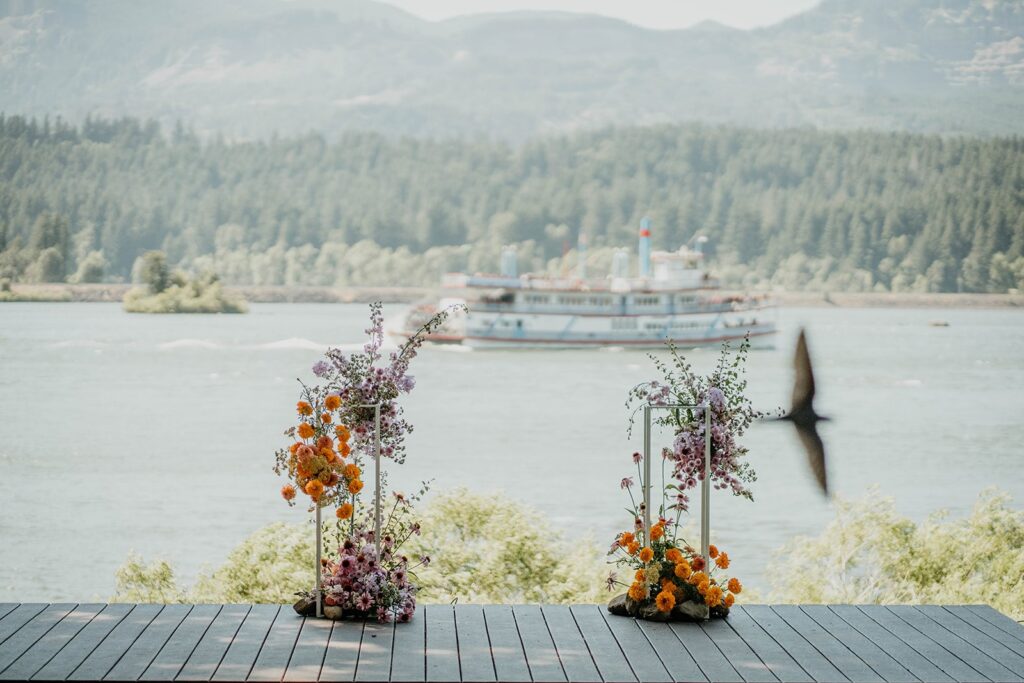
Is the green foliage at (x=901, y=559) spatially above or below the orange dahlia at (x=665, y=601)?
below

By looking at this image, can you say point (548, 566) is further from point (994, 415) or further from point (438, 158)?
point (438, 158)

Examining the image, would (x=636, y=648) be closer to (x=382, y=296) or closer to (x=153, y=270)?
(x=153, y=270)

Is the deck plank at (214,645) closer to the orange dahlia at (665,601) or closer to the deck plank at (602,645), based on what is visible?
the deck plank at (602,645)

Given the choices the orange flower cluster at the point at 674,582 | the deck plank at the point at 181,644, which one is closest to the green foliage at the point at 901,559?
the orange flower cluster at the point at 674,582

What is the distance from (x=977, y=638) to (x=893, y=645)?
0.26 metres

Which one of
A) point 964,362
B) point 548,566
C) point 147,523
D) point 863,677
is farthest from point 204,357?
point 863,677

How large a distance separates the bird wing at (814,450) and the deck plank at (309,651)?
20.9 feet

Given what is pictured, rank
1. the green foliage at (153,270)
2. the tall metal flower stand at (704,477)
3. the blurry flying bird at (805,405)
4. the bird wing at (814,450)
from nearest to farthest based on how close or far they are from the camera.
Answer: the tall metal flower stand at (704,477) → the blurry flying bird at (805,405) → the bird wing at (814,450) → the green foliage at (153,270)

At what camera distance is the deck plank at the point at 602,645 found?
2.96m

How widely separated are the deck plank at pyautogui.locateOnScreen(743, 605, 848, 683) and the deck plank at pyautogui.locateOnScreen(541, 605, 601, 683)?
1.65 ft

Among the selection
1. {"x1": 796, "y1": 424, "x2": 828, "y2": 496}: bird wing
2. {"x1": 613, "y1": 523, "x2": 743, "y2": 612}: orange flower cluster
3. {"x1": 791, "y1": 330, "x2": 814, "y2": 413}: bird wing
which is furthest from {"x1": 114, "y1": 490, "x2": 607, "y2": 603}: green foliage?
{"x1": 796, "y1": 424, "x2": 828, "y2": 496}: bird wing

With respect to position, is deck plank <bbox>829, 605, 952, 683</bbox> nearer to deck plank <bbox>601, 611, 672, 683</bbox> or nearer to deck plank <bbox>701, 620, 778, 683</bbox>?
deck plank <bbox>701, 620, 778, 683</bbox>

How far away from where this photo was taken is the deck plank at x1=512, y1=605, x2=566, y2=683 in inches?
116

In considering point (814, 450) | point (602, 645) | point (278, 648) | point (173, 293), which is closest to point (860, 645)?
point (602, 645)
